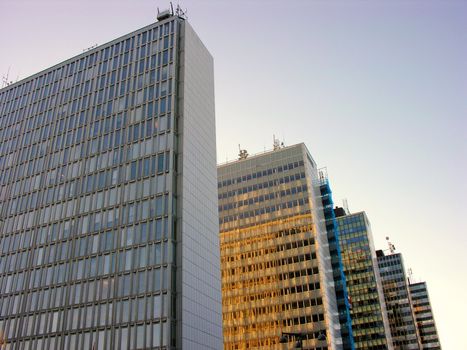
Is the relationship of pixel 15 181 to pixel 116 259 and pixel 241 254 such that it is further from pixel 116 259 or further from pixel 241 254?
pixel 241 254

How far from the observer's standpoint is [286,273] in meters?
148

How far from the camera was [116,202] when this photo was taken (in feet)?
289

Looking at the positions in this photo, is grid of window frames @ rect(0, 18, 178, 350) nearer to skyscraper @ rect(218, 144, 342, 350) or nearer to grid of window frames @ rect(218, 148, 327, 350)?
skyscraper @ rect(218, 144, 342, 350)

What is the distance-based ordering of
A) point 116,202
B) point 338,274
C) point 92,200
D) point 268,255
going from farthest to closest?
point 338,274, point 268,255, point 92,200, point 116,202

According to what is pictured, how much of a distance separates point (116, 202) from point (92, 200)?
625 centimetres

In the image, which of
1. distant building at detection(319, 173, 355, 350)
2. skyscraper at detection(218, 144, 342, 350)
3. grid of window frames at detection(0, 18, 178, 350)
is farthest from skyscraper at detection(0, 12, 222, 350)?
distant building at detection(319, 173, 355, 350)

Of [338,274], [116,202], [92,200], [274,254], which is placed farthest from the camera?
[338,274]

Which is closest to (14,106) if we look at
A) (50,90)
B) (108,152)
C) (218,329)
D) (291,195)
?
(50,90)

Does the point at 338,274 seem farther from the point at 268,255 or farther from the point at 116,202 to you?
the point at 116,202

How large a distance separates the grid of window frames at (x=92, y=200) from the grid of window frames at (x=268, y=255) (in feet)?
239

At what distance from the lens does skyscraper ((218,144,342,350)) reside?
140750 mm

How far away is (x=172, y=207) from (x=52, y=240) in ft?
88.2

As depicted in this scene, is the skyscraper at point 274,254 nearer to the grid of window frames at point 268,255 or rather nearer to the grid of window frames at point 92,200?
the grid of window frames at point 268,255

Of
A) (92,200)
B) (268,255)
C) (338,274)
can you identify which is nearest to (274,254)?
(268,255)
